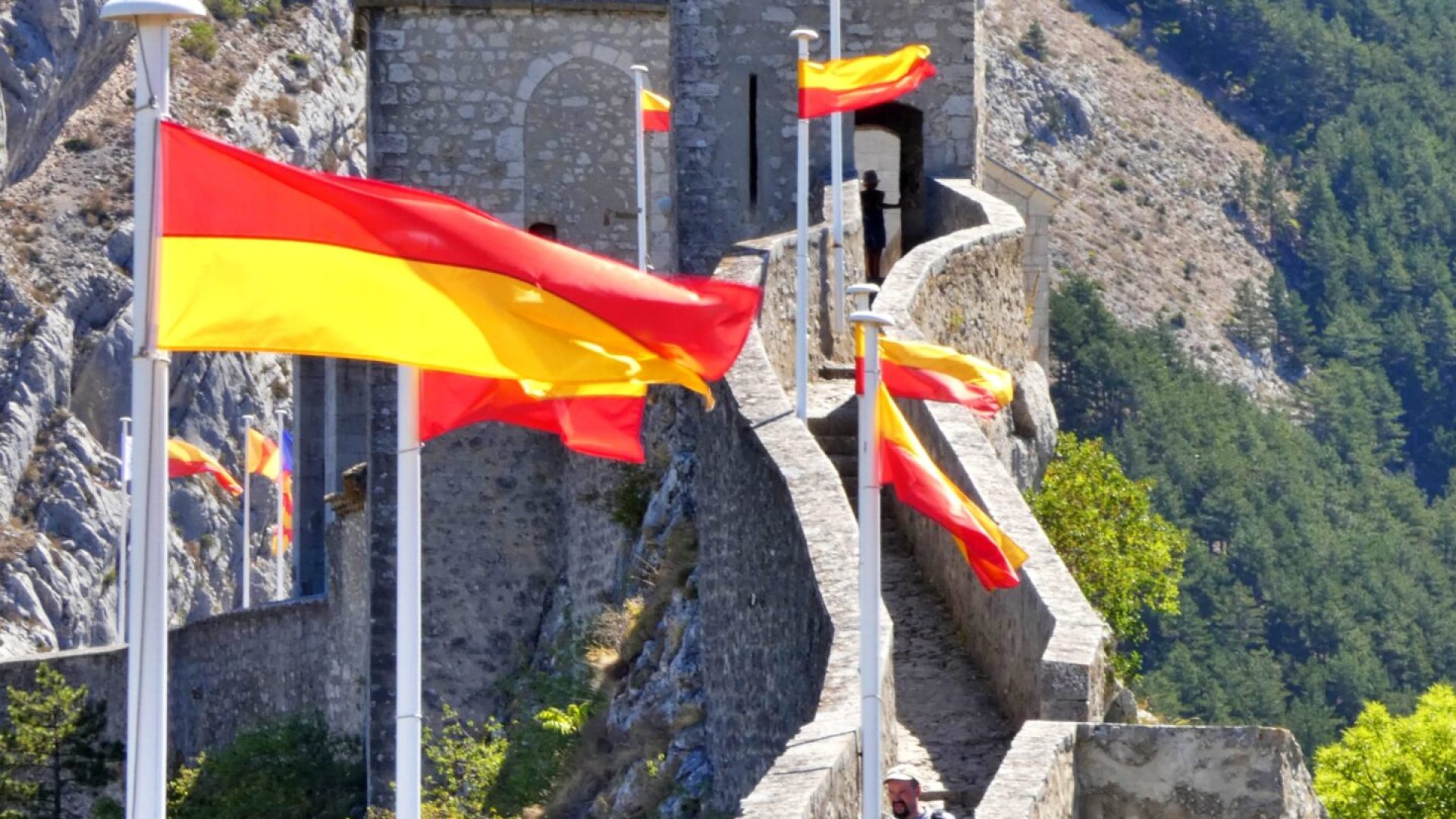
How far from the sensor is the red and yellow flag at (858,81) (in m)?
19.7

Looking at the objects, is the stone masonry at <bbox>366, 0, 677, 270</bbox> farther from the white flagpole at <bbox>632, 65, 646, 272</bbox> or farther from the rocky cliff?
the rocky cliff

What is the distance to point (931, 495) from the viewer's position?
14.5 meters

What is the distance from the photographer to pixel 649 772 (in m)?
19.4

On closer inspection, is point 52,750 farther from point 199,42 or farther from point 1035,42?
point 1035,42

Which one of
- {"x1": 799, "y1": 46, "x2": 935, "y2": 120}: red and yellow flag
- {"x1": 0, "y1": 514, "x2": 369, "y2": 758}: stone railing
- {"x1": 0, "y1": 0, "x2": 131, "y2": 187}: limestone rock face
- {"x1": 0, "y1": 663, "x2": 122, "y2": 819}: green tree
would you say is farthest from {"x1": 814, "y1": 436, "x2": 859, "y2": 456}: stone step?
{"x1": 0, "y1": 0, "x2": 131, "y2": 187}: limestone rock face

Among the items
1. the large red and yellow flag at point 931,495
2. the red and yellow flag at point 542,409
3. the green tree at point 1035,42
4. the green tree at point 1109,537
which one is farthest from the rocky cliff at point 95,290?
the green tree at point 1035,42

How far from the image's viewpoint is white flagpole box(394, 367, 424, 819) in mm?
10859

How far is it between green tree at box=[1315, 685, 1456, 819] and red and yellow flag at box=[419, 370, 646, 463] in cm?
→ 1519

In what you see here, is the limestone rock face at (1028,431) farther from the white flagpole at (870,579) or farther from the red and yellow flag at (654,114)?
the white flagpole at (870,579)

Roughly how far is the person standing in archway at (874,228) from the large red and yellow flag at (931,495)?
10712 mm

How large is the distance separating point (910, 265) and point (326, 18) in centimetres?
5134

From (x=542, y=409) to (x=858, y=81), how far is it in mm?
8282

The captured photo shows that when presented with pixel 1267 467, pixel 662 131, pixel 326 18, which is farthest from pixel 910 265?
pixel 1267 467

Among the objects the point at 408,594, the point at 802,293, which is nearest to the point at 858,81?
the point at 802,293
